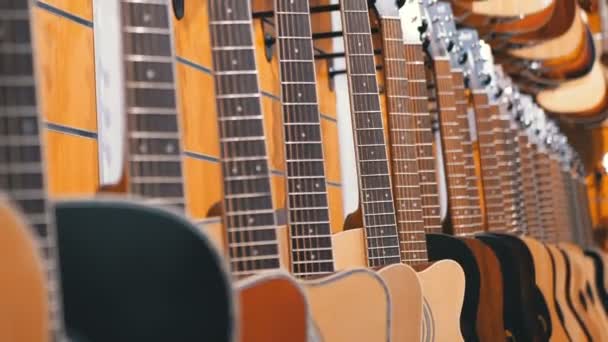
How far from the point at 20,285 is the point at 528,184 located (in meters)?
5.19

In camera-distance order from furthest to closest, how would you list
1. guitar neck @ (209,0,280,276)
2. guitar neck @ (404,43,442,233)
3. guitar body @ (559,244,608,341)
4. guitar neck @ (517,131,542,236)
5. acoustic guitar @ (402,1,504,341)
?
guitar neck @ (517,131,542,236) → guitar body @ (559,244,608,341) → guitar neck @ (404,43,442,233) → acoustic guitar @ (402,1,504,341) → guitar neck @ (209,0,280,276)

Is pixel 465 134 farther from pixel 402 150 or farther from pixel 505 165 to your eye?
pixel 402 150

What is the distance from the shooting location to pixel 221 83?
178 cm

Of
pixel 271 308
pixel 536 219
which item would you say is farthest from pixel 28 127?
pixel 536 219

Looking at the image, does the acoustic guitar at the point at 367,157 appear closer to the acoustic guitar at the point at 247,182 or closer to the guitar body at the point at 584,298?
the acoustic guitar at the point at 247,182

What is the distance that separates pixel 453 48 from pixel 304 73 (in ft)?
6.23

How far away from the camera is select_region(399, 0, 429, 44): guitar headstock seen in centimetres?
338

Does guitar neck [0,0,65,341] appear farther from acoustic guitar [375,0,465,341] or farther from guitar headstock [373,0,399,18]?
guitar headstock [373,0,399,18]

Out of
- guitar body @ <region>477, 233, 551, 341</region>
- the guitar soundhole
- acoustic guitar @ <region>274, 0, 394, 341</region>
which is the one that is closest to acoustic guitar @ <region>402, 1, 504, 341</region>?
guitar body @ <region>477, 233, 551, 341</region>

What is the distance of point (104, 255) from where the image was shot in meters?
1.21

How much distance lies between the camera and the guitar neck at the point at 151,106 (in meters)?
1.43

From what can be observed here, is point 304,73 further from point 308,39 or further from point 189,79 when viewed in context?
point 189,79

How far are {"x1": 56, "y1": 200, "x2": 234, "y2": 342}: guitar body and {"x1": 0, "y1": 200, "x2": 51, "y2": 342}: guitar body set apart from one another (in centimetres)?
11

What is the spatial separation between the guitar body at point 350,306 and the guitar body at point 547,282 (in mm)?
1862
